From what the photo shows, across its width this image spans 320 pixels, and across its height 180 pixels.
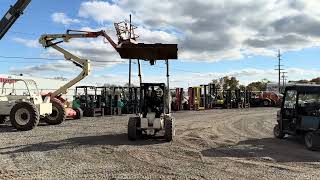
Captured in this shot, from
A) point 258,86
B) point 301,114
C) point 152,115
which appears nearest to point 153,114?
point 152,115

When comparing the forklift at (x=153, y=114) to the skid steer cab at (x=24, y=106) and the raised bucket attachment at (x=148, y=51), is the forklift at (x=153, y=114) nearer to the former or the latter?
the raised bucket attachment at (x=148, y=51)

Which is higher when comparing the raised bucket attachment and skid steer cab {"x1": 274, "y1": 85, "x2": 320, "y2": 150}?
the raised bucket attachment

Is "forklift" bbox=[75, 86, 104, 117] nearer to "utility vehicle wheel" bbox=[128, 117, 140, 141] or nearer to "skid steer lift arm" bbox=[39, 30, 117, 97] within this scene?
"skid steer lift arm" bbox=[39, 30, 117, 97]

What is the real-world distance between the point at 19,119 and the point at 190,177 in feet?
39.9

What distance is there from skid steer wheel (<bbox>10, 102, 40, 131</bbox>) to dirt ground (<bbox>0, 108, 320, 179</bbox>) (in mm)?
1215

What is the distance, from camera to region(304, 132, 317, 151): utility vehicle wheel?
1417cm

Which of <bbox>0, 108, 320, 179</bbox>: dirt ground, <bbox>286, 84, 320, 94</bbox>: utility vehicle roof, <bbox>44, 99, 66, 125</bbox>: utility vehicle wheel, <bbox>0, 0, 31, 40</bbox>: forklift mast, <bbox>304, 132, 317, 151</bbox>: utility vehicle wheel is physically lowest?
<bbox>0, 108, 320, 179</bbox>: dirt ground

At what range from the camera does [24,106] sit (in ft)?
66.2

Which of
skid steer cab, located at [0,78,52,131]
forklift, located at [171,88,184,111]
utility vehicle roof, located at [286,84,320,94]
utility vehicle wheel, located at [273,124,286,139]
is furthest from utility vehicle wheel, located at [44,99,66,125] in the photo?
forklift, located at [171,88,184,111]

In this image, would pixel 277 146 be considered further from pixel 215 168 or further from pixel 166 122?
pixel 215 168

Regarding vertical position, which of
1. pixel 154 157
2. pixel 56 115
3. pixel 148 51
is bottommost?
pixel 154 157

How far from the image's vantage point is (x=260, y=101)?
51.2 metres

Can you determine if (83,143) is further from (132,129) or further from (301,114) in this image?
Result: (301,114)

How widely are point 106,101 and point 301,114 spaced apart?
19.2 metres
